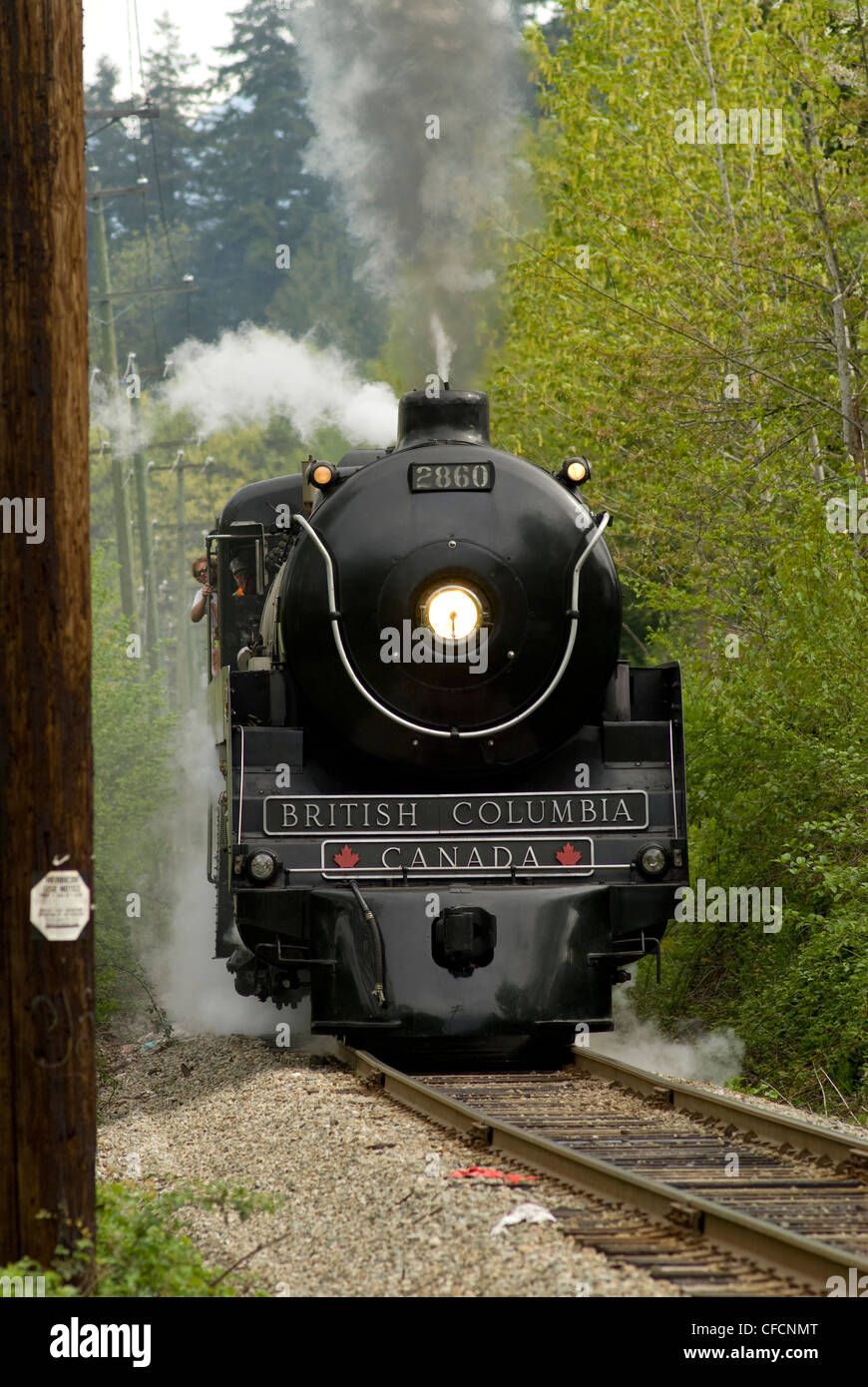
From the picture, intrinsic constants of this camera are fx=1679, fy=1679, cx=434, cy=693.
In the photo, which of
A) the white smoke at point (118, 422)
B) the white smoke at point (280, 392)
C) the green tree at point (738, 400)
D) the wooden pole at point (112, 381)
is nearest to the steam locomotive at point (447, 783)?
the green tree at point (738, 400)

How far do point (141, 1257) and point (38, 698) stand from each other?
1.65 m

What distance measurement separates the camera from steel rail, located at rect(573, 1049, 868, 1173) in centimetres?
614

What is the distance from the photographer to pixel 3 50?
4629 mm

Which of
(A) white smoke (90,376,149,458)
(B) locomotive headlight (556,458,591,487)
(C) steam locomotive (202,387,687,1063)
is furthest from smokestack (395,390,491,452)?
(A) white smoke (90,376,149,458)

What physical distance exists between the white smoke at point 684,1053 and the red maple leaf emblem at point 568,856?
1749 mm

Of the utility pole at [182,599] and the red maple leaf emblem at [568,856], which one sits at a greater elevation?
the utility pole at [182,599]

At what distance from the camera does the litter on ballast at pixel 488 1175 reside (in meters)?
5.73

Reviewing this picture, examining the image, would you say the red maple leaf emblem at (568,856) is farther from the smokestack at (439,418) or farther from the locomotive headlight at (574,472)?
the smokestack at (439,418)

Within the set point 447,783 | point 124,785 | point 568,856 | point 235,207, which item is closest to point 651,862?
point 568,856

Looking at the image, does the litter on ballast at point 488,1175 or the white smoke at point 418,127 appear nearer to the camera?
the litter on ballast at point 488,1175

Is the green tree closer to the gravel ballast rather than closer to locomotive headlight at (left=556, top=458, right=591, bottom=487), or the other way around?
locomotive headlight at (left=556, top=458, right=591, bottom=487)

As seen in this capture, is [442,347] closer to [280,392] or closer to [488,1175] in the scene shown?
[488,1175]

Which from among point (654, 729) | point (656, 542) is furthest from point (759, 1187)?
point (656, 542)

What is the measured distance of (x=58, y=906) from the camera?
15.2ft
